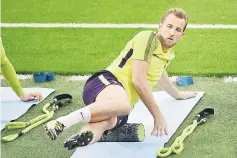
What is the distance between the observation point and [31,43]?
5.94 meters

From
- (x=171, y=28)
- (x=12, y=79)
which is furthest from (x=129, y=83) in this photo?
(x=12, y=79)

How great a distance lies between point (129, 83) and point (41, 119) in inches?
28.3

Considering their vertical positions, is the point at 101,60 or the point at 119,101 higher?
the point at 119,101

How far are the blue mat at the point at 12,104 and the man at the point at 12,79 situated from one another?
50 millimetres

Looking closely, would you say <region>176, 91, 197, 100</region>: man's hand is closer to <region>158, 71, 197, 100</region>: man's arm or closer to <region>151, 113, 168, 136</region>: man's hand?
<region>158, 71, 197, 100</region>: man's arm

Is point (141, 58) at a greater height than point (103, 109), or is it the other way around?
point (141, 58)

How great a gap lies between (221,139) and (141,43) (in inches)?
29.5

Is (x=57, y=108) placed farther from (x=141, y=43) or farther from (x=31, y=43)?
(x=31, y=43)

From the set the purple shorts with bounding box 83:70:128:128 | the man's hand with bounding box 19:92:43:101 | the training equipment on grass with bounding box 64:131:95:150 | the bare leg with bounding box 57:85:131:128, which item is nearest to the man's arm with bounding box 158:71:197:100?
the purple shorts with bounding box 83:70:128:128

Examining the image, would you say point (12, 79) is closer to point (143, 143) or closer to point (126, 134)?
point (126, 134)

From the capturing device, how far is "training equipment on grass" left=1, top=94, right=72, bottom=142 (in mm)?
3654

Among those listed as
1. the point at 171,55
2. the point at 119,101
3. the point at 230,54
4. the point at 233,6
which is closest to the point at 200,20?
the point at 233,6

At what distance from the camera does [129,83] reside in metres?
3.56

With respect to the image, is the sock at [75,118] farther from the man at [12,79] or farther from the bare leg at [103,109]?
the man at [12,79]
